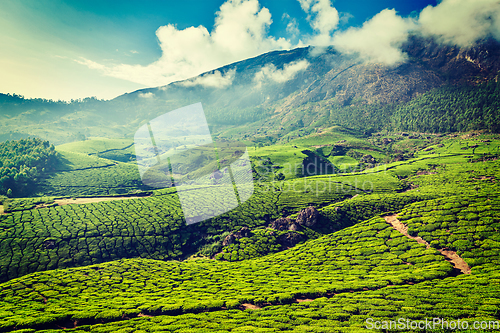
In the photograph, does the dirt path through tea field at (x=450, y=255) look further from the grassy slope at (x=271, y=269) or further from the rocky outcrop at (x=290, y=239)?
the rocky outcrop at (x=290, y=239)

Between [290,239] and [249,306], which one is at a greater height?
[249,306]

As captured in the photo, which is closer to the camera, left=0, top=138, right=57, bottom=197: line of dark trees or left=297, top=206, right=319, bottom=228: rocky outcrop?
left=297, top=206, right=319, bottom=228: rocky outcrop

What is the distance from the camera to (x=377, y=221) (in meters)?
57.9

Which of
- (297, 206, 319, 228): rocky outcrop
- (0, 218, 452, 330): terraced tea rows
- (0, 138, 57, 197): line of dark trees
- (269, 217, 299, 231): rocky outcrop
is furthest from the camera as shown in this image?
(0, 138, 57, 197): line of dark trees

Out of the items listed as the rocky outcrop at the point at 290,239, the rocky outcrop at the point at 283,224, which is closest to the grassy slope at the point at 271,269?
the rocky outcrop at the point at 290,239

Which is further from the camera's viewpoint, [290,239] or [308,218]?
[308,218]

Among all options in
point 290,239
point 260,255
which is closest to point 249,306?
point 260,255

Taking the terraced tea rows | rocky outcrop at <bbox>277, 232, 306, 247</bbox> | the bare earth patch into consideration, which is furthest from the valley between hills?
rocky outcrop at <bbox>277, 232, 306, 247</bbox>

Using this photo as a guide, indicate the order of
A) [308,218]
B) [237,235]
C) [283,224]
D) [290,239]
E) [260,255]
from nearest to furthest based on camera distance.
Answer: [260,255] < [290,239] < [237,235] < [308,218] < [283,224]

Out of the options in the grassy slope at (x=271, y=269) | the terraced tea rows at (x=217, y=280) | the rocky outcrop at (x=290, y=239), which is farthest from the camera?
the rocky outcrop at (x=290, y=239)

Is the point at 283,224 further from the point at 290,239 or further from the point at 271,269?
the point at 271,269

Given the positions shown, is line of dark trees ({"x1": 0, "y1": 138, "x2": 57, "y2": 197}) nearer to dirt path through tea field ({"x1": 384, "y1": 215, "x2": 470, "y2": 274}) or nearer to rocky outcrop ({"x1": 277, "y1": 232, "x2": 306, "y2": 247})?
rocky outcrop ({"x1": 277, "y1": 232, "x2": 306, "y2": 247})

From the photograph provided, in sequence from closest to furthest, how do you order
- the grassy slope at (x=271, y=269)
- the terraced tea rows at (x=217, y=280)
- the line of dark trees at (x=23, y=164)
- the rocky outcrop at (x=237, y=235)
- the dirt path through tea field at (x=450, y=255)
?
the grassy slope at (x=271, y=269) < the terraced tea rows at (x=217, y=280) < the dirt path through tea field at (x=450, y=255) < the rocky outcrop at (x=237, y=235) < the line of dark trees at (x=23, y=164)

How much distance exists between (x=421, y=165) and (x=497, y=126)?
4371 inches
